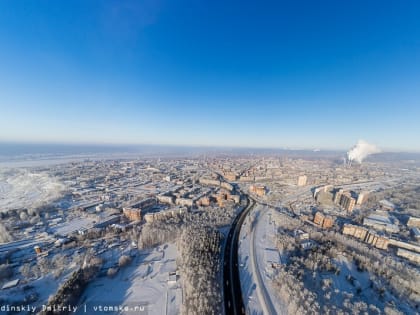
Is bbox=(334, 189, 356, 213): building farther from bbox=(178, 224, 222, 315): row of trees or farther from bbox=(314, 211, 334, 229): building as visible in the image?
bbox=(178, 224, 222, 315): row of trees

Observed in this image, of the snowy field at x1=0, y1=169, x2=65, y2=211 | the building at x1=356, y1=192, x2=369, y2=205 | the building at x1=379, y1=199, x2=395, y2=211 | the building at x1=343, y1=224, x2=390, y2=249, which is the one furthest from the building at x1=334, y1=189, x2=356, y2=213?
the snowy field at x1=0, y1=169, x2=65, y2=211

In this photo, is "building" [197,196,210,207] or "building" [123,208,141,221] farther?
"building" [197,196,210,207]

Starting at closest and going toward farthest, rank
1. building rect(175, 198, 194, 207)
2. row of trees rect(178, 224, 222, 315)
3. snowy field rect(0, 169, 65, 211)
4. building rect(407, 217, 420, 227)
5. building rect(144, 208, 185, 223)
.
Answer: row of trees rect(178, 224, 222, 315), building rect(144, 208, 185, 223), building rect(407, 217, 420, 227), snowy field rect(0, 169, 65, 211), building rect(175, 198, 194, 207)

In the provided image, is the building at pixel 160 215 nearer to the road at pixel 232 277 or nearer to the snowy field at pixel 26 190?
the road at pixel 232 277

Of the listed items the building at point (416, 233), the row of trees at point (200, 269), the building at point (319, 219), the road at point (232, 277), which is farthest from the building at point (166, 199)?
the building at point (416, 233)

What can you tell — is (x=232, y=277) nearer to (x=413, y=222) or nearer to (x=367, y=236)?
(x=367, y=236)

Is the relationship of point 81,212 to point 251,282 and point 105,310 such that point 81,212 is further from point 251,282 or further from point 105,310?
point 251,282
